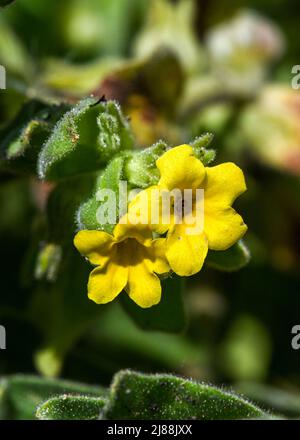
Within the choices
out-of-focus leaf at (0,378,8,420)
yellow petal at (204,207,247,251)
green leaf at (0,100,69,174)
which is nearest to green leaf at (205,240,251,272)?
yellow petal at (204,207,247,251)

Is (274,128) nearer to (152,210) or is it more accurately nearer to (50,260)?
(50,260)

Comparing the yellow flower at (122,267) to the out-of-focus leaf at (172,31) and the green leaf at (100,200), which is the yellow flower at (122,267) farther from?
the out-of-focus leaf at (172,31)

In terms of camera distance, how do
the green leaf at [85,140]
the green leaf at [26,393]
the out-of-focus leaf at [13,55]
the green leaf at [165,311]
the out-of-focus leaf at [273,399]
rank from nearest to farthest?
the green leaf at [85,140] < the green leaf at [165,311] < the green leaf at [26,393] < the out-of-focus leaf at [273,399] < the out-of-focus leaf at [13,55]

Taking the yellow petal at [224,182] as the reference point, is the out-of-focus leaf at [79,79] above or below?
above

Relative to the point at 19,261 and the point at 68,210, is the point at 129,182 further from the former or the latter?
the point at 19,261

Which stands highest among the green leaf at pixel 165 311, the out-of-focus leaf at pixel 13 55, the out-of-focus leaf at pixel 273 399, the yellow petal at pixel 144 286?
the out-of-focus leaf at pixel 13 55

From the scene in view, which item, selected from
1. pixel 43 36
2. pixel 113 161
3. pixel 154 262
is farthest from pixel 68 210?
pixel 43 36

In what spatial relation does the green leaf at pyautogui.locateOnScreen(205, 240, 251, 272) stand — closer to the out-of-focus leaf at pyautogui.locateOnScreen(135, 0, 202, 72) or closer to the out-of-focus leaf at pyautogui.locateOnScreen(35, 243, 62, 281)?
the out-of-focus leaf at pyautogui.locateOnScreen(35, 243, 62, 281)

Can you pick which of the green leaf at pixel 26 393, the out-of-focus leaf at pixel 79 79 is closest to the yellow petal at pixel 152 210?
the green leaf at pixel 26 393
